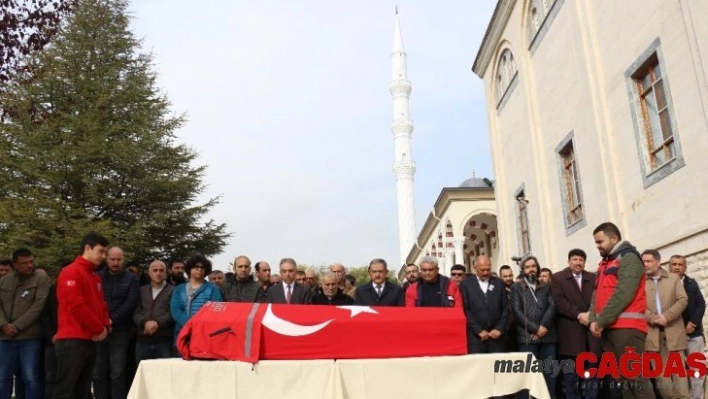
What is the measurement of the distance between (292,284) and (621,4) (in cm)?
965

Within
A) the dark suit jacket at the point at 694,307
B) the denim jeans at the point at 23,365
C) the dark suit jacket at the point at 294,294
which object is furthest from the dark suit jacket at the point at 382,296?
Result: the denim jeans at the point at 23,365

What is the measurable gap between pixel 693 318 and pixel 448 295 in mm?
3267

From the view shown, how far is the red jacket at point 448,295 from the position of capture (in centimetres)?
692

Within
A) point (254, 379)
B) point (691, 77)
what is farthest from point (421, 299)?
point (691, 77)

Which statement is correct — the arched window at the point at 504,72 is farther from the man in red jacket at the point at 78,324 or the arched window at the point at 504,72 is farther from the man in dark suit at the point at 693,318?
the man in red jacket at the point at 78,324

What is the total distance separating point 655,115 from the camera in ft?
37.1

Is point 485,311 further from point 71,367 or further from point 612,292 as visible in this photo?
point 71,367

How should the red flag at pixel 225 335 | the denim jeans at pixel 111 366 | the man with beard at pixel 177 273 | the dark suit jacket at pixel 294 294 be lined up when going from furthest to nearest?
the man with beard at pixel 177 273 < the dark suit jacket at pixel 294 294 < the denim jeans at pixel 111 366 < the red flag at pixel 225 335

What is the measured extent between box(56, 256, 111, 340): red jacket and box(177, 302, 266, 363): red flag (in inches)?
49.7

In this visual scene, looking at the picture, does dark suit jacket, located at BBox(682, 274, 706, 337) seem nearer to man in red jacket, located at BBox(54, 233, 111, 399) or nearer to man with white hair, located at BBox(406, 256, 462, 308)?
man with white hair, located at BBox(406, 256, 462, 308)

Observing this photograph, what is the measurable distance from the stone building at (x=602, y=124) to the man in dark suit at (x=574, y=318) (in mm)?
3288

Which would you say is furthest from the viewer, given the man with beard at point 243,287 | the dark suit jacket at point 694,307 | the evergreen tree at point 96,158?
the evergreen tree at point 96,158

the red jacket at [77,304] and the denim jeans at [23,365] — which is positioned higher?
the red jacket at [77,304]

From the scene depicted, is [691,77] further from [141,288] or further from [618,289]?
[141,288]
